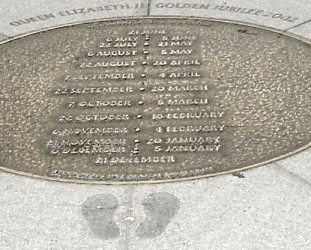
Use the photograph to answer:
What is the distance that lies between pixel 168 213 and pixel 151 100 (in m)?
1.06

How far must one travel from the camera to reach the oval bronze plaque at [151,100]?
337 cm

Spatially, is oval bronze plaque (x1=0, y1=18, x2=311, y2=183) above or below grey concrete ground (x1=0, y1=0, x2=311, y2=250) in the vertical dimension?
above

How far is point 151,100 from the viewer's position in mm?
3859

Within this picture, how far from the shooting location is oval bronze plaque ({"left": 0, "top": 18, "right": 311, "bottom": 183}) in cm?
337

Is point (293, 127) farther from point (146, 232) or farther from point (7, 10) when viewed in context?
point (7, 10)

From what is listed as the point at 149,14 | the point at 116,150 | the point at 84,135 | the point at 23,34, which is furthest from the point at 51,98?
the point at 149,14

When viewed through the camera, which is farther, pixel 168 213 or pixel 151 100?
pixel 151 100

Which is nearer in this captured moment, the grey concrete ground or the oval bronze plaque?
the grey concrete ground

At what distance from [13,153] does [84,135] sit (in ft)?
1.43

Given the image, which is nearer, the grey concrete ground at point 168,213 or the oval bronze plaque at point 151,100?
the grey concrete ground at point 168,213

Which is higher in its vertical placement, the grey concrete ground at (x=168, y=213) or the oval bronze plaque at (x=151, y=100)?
the oval bronze plaque at (x=151, y=100)

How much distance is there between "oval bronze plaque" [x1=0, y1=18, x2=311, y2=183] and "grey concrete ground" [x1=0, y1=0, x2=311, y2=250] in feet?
0.36

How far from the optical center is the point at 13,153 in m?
3.48

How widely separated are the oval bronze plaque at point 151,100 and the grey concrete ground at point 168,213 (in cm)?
11
